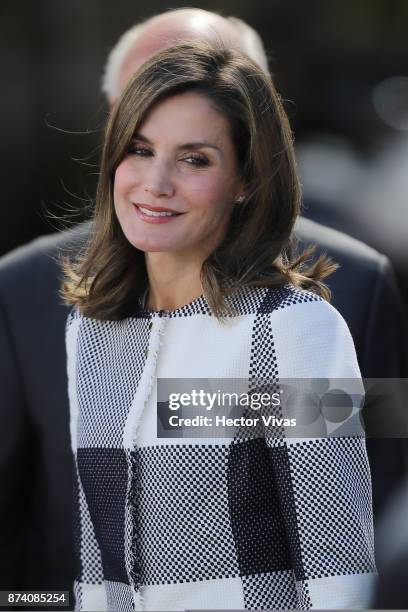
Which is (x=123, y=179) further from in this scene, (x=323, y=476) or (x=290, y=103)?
(x=290, y=103)

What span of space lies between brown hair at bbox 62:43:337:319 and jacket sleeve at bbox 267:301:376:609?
0.23 feet

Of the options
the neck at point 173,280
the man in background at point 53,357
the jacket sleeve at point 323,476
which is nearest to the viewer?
the jacket sleeve at point 323,476

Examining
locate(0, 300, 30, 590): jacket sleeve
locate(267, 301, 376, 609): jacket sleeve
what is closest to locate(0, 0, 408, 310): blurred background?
locate(0, 300, 30, 590): jacket sleeve

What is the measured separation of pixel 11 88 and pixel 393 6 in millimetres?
611

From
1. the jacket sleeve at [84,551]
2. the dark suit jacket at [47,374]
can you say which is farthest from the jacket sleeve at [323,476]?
the dark suit jacket at [47,374]

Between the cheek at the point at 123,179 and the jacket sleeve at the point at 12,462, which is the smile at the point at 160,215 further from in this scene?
the jacket sleeve at the point at 12,462

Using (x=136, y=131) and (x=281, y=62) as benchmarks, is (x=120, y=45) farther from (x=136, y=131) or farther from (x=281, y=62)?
(x=136, y=131)

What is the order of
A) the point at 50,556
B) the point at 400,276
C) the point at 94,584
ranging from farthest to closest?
the point at 400,276, the point at 50,556, the point at 94,584

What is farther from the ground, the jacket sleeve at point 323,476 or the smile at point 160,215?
the smile at point 160,215

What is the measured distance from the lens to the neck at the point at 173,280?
39.4 inches

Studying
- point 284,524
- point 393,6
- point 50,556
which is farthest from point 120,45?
point 284,524

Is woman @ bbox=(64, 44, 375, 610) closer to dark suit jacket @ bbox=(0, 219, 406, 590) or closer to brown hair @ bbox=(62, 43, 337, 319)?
brown hair @ bbox=(62, 43, 337, 319)

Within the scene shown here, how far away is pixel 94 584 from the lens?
1.06 m

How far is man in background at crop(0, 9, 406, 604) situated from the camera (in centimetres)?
138
